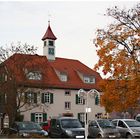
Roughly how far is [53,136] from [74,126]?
1.38 metres

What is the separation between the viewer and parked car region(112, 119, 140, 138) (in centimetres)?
2418

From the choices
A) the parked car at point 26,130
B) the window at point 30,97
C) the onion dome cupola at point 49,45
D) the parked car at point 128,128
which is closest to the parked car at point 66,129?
the parked car at point 26,130

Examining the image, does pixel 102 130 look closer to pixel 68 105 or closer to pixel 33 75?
pixel 33 75

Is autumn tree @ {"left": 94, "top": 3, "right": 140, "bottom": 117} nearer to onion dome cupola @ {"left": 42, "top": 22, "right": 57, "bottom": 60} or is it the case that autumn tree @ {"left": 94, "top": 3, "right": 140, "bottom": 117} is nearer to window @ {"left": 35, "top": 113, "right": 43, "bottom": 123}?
window @ {"left": 35, "top": 113, "right": 43, "bottom": 123}

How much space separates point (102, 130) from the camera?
24.7m

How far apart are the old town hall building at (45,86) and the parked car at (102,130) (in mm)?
6000

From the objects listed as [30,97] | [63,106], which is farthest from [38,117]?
[30,97]

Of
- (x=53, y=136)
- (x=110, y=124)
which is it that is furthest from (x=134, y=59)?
(x=53, y=136)

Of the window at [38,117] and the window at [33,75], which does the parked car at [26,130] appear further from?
the window at [38,117]

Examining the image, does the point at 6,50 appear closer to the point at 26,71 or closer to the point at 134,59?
the point at 26,71

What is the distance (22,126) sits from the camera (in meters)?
24.5

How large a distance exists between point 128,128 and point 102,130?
5.22ft

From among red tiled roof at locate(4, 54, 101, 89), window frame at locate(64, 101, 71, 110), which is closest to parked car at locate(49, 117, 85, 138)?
red tiled roof at locate(4, 54, 101, 89)

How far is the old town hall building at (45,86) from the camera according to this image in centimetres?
3612
